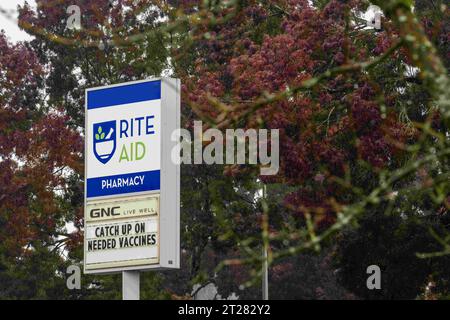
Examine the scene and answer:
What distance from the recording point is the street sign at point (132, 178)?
1853 cm

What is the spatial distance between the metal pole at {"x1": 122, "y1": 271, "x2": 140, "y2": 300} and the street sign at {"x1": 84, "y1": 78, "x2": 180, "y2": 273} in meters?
0.19

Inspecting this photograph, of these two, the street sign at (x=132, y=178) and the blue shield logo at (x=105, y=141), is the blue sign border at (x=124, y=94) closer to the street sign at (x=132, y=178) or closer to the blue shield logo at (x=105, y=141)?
the street sign at (x=132, y=178)

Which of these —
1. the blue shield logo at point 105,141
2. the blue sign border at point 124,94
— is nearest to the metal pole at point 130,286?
the blue shield logo at point 105,141

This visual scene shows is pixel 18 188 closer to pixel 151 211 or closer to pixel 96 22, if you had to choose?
pixel 96 22

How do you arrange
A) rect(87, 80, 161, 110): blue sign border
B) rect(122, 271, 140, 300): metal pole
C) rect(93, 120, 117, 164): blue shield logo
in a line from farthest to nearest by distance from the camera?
rect(122, 271, 140, 300): metal pole, rect(93, 120, 117, 164): blue shield logo, rect(87, 80, 161, 110): blue sign border

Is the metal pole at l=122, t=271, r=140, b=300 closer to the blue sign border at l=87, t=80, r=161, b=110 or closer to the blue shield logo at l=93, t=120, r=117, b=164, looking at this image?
the blue shield logo at l=93, t=120, r=117, b=164

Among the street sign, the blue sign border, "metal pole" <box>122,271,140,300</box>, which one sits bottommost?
"metal pole" <box>122,271,140,300</box>

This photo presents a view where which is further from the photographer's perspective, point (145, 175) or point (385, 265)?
point (385, 265)

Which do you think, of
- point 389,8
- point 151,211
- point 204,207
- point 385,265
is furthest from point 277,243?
point 389,8

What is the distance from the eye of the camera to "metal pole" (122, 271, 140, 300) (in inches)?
746

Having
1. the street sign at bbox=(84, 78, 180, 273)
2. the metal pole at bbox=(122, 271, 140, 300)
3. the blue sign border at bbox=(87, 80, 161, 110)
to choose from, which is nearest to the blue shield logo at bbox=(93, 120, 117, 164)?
the street sign at bbox=(84, 78, 180, 273)

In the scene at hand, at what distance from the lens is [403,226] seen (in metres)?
27.2

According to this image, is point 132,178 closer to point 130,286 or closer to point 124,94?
point 124,94

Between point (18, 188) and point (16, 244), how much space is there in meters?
1.52
